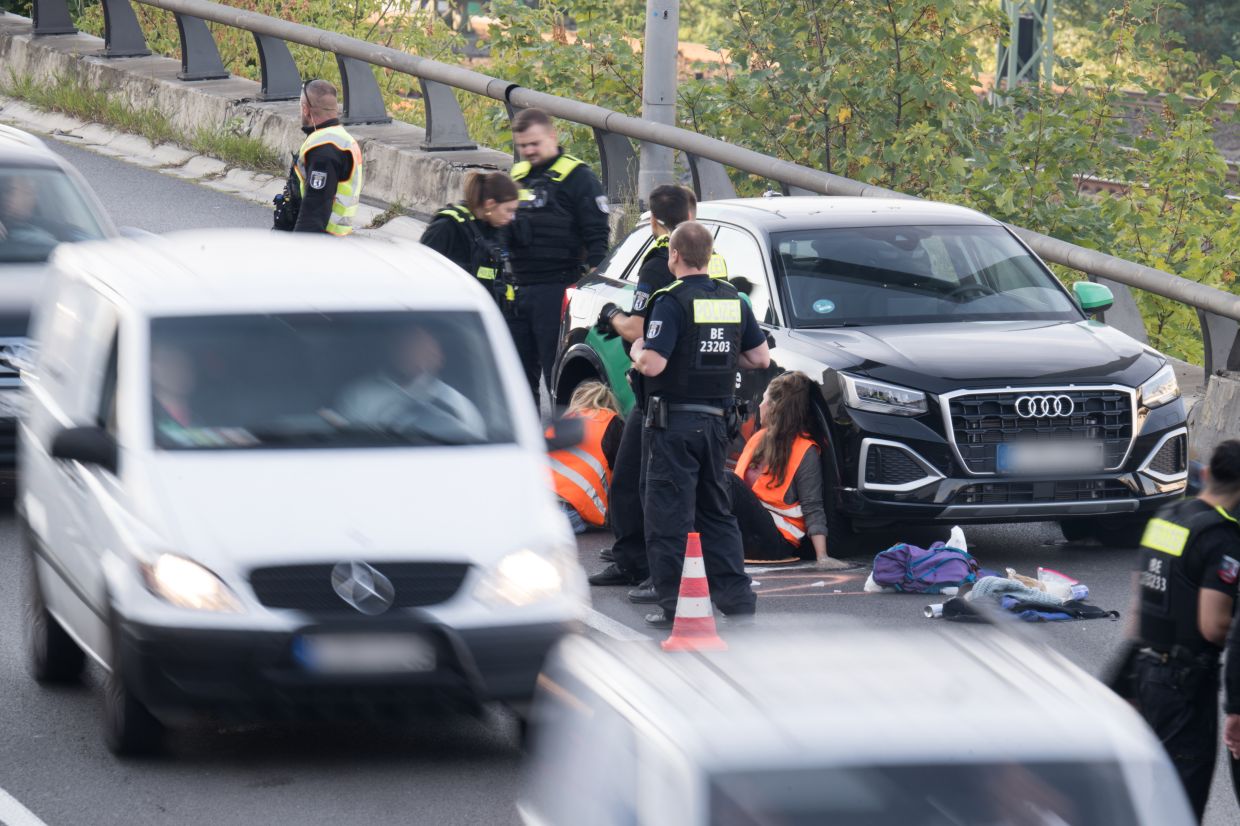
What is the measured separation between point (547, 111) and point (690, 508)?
8331mm

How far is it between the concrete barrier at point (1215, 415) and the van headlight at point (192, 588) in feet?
21.2

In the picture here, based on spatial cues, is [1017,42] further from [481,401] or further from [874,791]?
[874,791]

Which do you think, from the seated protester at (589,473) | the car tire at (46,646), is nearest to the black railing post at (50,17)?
the seated protester at (589,473)

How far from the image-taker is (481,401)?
7.28m

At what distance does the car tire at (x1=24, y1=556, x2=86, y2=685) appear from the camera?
7.54m

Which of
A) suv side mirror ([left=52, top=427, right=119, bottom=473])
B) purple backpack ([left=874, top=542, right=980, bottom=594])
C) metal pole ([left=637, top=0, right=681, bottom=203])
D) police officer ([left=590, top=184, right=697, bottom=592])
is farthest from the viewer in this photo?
metal pole ([left=637, top=0, right=681, bottom=203])

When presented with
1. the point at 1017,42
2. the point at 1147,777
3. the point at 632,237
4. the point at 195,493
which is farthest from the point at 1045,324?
the point at 1017,42

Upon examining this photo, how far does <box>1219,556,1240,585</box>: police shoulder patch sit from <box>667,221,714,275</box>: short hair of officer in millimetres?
3426

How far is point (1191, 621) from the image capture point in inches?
218

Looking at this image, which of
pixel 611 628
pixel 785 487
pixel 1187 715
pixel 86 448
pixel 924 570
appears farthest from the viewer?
pixel 785 487

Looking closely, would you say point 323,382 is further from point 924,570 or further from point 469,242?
point 469,242

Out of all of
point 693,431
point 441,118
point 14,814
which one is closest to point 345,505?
point 14,814

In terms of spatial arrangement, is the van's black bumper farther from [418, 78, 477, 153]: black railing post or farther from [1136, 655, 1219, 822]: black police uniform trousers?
[418, 78, 477, 153]: black railing post

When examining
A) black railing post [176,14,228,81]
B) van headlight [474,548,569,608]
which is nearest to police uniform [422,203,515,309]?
van headlight [474,548,569,608]
